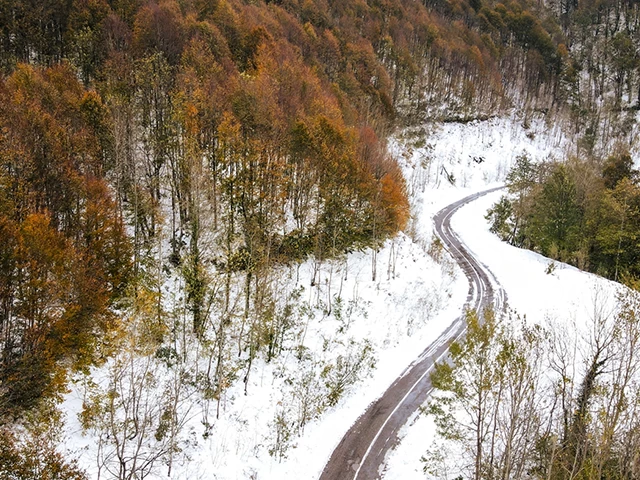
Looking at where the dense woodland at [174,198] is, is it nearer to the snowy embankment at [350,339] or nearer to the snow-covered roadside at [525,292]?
the snowy embankment at [350,339]

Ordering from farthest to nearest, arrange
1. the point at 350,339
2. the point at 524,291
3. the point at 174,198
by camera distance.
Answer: the point at 524,291 < the point at 350,339 < the point at 174,198

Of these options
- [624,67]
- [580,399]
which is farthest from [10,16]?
[624,67]

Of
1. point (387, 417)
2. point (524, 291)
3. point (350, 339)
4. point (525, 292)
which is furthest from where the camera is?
point (524, 291)

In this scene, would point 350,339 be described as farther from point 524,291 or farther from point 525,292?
point 524,291

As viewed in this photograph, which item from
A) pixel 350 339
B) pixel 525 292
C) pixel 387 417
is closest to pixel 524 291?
pixel 525 292

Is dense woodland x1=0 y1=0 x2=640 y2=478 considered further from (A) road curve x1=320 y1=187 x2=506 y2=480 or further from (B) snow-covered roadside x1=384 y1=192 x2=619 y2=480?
(B) snow-covered roadside x1=384 y1=192 x2=619 y2=480

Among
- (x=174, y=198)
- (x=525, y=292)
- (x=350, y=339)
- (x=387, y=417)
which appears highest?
(x=174, y=198)

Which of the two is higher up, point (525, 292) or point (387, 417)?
point (525, 292)

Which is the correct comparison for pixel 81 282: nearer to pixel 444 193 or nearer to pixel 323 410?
pixel 323 410
